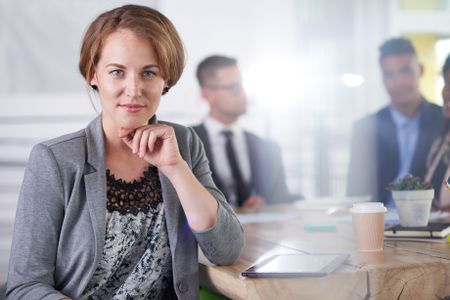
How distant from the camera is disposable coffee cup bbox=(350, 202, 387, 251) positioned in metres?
1.61

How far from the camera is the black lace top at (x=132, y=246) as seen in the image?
152 centimetres

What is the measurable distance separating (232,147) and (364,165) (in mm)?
797

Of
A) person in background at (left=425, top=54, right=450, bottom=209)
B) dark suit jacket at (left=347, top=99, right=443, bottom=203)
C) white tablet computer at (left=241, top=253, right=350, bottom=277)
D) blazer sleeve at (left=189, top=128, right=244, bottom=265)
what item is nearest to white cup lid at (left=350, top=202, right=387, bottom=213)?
white tablet computer at (left=241, top=253, right=350, bottom=277)

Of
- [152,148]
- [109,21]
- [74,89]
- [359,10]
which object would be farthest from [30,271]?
[359,10]

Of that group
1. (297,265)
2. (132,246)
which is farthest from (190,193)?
(297,265)

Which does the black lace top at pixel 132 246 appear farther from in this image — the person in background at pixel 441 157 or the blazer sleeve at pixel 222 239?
the person in background at pixel 441 157

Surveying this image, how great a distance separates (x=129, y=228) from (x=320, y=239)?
1.87 ft

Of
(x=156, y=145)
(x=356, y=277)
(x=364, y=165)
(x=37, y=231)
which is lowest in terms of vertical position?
(x=364, y=165)

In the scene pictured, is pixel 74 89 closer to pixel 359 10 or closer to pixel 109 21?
pixel 359 10

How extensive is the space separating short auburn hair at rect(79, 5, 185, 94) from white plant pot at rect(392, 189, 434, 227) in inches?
27.6

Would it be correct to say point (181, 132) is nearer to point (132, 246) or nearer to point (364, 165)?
point (132, 246)

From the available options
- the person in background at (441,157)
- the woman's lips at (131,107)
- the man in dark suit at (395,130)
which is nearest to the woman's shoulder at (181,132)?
the woman's lips at (131,107)

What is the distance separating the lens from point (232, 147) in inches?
159

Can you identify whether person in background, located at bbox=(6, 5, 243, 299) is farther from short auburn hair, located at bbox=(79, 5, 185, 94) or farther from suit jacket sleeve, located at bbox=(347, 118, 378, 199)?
suit jacket sleeve, located at bbox=(347, 118, 378, 199)
